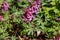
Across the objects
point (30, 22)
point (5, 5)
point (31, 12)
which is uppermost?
point (5, 5)

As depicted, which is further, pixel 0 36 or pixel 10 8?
pixel 10 8

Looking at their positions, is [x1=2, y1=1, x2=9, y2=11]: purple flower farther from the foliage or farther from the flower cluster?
the flower cluster

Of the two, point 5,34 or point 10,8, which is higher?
point 10,8

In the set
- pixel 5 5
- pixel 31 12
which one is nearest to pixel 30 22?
pixel 31 12

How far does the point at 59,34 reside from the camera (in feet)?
14.3

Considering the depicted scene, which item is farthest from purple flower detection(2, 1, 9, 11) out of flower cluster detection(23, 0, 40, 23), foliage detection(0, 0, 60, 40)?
flower cluster detection(23, 0, 40, 23)

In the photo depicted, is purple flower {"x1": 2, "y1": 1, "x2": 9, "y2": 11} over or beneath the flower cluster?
over

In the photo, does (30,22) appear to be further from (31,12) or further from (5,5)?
(5,5)

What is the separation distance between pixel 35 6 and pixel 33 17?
0.17 m

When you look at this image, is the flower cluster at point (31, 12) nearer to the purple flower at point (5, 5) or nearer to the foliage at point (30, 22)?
the foliage at point (30, 22)

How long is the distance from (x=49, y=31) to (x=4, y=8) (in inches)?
30.0

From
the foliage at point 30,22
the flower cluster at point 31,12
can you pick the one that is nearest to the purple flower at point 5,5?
the foliage at point 30,22

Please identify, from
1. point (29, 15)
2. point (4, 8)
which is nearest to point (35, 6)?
point (29, 15)

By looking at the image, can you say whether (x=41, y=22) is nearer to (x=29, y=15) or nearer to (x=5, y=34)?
(x=29, y=15)
